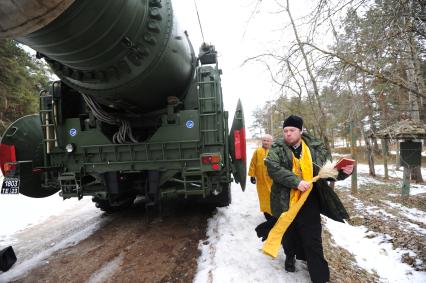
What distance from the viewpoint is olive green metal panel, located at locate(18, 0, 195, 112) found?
2.24 metres

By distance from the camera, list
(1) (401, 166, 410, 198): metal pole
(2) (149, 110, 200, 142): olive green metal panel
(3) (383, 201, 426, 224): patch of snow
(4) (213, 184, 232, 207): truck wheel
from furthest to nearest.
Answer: (1) (401, 166, 410, 198): metal pole < (3) (383, 201, 426, 224): patch of snow < (4) (213, 184, 232, 207): truck wheel < (2) (149, 110, 200, 142): olive green metal panel

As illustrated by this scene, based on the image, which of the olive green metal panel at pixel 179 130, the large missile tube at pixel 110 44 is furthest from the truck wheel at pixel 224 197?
the large missile tube at pixel 110 44

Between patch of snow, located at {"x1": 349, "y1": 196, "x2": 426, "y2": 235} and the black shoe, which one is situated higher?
the black shoe

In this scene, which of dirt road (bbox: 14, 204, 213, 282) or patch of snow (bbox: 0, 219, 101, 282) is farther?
patch of snow (bbox: 0, 219, 101, 282)

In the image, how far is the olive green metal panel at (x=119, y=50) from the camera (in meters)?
2.24

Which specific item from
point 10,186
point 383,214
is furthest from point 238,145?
point 383,214

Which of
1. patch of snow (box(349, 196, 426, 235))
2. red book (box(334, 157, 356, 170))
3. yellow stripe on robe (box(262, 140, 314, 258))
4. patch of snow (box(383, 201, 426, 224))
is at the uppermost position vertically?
red book (box(334, 157, 356, 170))

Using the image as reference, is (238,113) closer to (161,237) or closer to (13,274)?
(161,237)

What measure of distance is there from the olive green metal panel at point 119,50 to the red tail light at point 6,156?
1810 millimetres

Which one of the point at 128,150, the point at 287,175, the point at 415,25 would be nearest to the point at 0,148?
the point at 128,150

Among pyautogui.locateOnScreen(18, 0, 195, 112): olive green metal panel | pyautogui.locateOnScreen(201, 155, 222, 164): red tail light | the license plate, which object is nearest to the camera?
pyautogui.locateOnScreen(18, 0, 195, 112): olive green metal panel

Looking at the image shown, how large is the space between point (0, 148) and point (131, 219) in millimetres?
2380

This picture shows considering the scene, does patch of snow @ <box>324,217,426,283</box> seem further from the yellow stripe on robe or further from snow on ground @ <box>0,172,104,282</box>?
snow on ground @ <box>0,172,104,282</box>

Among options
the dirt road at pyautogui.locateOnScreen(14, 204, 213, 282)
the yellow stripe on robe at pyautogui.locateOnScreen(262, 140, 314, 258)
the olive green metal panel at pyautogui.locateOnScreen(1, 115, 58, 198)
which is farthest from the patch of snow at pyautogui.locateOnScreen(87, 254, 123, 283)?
the olive green metal panel at pyautogui.locateOnScreen(1, 115, 58, 198)
